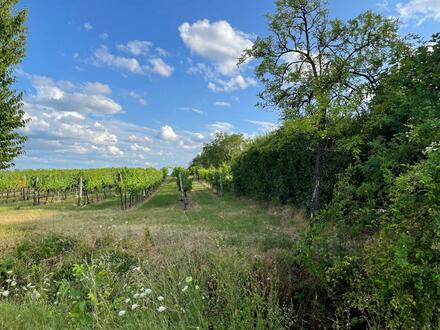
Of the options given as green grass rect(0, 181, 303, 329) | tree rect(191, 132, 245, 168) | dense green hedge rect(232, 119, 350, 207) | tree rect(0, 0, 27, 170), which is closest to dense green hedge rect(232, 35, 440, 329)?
dense green hedge rect(232, 119, 350, 207)

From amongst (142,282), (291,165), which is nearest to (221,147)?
(291,165)

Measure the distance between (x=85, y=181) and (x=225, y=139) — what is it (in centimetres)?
3894

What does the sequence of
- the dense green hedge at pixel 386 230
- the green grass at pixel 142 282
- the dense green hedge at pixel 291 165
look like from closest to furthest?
the dense green hedge at pixel 386 230, the green grass at pixel 142 282, the dense green hedge at pixel 291 165

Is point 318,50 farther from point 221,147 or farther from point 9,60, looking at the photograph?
point 221,147

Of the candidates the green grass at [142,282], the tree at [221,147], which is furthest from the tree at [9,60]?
the tree at [221,147]

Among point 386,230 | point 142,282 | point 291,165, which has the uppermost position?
point 291,165

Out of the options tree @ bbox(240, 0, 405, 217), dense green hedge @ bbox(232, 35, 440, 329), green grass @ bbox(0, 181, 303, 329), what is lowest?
green grass @ bbox(0, 181, 303, 329)

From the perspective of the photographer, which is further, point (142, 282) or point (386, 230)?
point (142, 282)

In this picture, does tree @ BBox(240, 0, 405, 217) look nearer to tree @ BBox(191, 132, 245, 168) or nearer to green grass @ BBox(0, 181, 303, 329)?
green grass @ BBox(0, 181, 303, 329)

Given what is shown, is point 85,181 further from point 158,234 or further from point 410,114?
point 410,114

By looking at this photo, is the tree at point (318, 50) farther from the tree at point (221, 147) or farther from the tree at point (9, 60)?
the tree at point (221, 147)

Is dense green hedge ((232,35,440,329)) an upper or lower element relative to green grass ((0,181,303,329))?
upper

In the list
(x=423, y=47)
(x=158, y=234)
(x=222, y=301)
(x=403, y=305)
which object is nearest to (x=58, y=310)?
(x=222, y=301)

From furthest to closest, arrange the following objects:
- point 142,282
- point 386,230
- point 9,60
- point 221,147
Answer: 1. point 221,147
2. point 9,60
3. point 142,282
4. point 386,230
